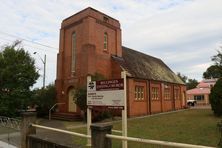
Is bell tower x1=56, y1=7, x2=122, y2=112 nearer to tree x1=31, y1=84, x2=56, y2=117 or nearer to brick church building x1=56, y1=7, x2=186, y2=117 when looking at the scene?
brick church building x1=56, y1=7, x2=186, y2=117

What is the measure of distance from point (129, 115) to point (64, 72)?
29.2 feet

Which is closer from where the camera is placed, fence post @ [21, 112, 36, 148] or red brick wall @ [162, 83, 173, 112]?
fence post @ [21, 112, 36, 148]

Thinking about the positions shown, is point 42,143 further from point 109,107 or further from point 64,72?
point 64,72

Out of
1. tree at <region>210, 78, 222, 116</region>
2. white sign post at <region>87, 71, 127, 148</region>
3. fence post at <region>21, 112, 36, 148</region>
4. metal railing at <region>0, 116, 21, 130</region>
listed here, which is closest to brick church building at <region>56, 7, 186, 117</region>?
metal railing at <region>0, 116, 21, 130</region>

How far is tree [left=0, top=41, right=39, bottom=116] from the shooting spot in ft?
74.2

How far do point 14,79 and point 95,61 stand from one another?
26.7 ft

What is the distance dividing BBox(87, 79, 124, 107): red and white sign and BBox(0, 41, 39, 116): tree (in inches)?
603

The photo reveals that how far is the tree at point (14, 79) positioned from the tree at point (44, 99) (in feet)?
4.78

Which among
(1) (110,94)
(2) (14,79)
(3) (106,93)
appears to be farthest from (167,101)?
(1) (110,94)

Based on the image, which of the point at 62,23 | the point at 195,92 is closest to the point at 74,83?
the point at 62,23

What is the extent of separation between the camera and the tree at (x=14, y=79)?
22.6 m

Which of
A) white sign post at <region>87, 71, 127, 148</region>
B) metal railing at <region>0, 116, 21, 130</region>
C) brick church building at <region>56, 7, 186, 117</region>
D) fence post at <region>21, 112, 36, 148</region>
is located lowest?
metal railing at <region>0, 116, 21, 130</region>

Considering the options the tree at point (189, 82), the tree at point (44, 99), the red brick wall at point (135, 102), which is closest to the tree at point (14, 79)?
the tree at point (44, 99)

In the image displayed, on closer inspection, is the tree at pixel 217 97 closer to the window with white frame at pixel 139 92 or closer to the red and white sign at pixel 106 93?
the window with white frame at pixel 139 92
